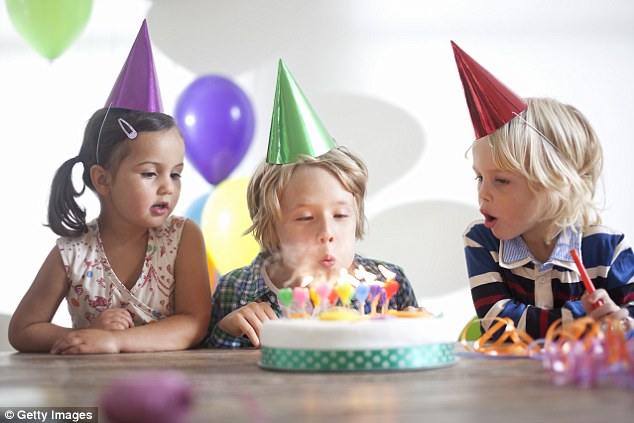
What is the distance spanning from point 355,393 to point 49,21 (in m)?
1.92

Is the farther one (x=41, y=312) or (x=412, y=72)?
(x=412, y=72)

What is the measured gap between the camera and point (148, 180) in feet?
4.98

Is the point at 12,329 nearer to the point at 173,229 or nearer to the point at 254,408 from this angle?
the point at 173,229

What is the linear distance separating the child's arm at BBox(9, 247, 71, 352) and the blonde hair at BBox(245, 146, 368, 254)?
0.40 meters

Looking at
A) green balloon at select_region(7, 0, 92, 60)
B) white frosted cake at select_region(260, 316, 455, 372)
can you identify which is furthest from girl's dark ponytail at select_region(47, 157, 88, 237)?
green balloon at select_region(7, 0, 92, 60)

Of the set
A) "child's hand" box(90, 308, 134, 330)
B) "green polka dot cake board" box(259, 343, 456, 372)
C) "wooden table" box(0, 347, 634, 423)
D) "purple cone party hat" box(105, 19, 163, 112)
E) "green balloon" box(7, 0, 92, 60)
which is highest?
"green balloon" box(7, 0, 92, 60)

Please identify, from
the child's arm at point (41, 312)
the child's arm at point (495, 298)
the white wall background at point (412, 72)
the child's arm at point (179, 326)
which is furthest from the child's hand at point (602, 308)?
the white wall background at point (412, 72)

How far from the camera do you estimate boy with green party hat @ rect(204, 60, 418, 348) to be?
4.83 feet

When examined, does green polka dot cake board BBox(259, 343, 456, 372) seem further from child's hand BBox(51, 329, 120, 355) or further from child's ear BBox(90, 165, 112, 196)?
child's ear BBox(90, 165, 112, 196)

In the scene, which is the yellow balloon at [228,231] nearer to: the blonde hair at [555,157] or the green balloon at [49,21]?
the green balloon at [49,21]

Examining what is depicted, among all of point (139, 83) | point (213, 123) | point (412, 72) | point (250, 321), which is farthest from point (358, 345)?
point (412, 72)

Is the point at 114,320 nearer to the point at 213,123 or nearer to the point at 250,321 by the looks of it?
the point at 250,321

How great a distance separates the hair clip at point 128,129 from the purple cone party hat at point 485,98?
0.64 meters

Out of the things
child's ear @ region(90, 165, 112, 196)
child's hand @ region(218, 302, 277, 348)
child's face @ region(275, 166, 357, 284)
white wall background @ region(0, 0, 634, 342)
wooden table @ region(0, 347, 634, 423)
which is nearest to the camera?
wooden table @ region(0, 347, 634, 423)
